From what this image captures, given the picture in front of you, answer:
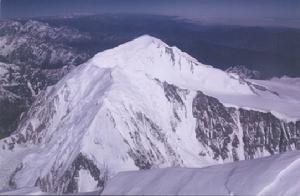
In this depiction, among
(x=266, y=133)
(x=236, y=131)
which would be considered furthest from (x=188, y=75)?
(x=266, y=133)

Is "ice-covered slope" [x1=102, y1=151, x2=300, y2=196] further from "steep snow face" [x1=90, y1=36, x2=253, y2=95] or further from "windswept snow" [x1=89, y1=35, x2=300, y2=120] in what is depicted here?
A: "steep snow face" [x1=90, y1=36, x2=253, y2=95]

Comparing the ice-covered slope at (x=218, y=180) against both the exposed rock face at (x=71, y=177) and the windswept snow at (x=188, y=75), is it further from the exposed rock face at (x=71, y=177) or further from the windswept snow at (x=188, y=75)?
the windswept snow at (x=188, y=75)

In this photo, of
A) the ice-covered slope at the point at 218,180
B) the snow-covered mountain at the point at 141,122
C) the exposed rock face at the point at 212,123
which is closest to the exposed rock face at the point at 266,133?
the snow-covered mountain at the point at 141,122

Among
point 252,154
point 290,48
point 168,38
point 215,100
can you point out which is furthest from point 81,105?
point 168,38

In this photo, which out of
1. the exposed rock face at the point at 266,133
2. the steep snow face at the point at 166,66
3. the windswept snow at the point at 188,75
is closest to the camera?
the exposed rock face at the point at 266,133

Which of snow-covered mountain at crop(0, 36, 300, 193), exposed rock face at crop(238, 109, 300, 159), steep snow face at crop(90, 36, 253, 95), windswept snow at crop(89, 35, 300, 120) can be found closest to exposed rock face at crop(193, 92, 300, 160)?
exposed rock face at crop(238, 109, 300, 159)

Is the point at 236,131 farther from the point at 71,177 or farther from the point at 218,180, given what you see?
the point at 218,180
